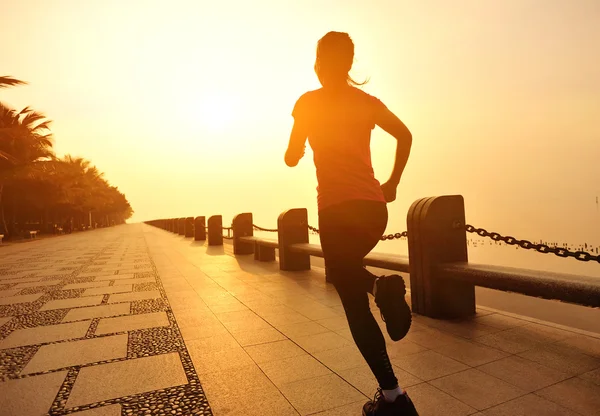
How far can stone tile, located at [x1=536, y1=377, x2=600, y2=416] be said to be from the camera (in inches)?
86.0

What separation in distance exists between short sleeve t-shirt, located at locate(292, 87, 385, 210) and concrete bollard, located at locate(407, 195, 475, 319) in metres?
2.39

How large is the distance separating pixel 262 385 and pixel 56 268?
9752 millimetres

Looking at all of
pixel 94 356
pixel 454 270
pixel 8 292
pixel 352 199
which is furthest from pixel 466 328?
pixel 8 292

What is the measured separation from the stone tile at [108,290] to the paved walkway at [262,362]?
35.5 inches

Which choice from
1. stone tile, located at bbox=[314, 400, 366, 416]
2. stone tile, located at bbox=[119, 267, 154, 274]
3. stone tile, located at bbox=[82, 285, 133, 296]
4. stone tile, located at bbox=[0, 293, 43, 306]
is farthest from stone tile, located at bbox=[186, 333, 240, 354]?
stone tile, located at bbox=[119, 267, 154, 274]

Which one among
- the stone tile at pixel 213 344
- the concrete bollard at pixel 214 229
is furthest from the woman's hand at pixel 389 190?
the concrete bollard at pixel 214 229

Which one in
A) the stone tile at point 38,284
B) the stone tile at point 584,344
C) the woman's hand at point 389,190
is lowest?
the stone tile at point 38,284

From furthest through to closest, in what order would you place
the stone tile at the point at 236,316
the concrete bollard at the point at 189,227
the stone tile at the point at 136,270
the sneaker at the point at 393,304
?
the concrete bollard at the point at 189,227 < the stone tile at the point at 136,270 < the stone tile at the point at 236,316 < the sneaker at the point at 393,304

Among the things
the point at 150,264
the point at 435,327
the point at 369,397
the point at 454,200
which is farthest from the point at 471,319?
the point at 150,264

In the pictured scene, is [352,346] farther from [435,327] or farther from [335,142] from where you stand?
[335,142]

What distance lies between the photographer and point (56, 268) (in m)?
10.3

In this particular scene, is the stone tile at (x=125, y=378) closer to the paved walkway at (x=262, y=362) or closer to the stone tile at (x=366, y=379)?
the paved walkway at (x=262, y=362)

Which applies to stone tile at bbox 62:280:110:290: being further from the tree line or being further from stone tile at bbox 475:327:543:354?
the tree line

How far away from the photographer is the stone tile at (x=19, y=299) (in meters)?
5.93
